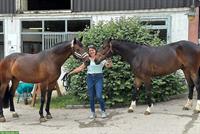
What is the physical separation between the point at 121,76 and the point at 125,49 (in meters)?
1.36

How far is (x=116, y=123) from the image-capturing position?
8836 mm

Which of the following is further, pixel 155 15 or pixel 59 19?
pixel 59 19

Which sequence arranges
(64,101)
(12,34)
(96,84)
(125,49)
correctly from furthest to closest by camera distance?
(12,34) < (64,101) < (125,49) < (96,84)

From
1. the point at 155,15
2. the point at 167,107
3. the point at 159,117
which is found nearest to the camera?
the point at 159,117

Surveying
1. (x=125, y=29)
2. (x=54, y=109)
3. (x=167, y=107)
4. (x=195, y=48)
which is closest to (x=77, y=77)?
(x=54, y=109)

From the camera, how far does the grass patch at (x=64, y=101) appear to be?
38.0 ft

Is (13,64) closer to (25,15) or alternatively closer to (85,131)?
(85,131)

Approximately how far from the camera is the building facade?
44.5ft

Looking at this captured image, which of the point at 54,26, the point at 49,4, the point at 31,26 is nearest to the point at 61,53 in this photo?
the point at 54,26

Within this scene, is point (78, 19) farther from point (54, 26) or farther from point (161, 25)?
point (161, 25)

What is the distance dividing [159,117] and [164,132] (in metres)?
1.34

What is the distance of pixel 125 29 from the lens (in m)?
11.4

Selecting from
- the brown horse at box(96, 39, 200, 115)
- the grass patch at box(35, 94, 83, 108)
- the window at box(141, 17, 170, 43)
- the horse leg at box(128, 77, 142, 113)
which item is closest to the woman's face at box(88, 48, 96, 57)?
the brown horse at box(96, 39, 200, 115)

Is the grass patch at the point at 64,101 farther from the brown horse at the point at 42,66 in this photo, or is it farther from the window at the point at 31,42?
the window at the point at 31,42
